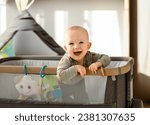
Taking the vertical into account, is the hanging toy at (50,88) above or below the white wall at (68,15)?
below

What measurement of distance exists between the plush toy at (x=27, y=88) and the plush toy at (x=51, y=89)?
0.10 feet

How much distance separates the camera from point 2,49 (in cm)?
220

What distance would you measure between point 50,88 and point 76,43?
0.25 m

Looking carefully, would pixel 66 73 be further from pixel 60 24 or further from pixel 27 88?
pixel 60 24

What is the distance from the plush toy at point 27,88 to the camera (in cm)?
155

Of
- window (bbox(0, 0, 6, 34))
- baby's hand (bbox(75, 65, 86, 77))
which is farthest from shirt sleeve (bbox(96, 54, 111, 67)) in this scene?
window (bbox(0, 0, 6, 34))

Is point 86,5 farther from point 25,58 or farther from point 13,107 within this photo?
point 13,107

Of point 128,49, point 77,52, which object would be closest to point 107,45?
point 128,49

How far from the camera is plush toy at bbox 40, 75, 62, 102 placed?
4.98 feet

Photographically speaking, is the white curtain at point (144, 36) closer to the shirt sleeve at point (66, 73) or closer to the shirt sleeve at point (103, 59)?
the shirt sleeve at point (103, 59)

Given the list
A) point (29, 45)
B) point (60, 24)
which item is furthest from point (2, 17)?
point (60, 24)

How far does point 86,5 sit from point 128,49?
1.58 feet

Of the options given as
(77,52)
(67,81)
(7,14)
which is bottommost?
(67,81)

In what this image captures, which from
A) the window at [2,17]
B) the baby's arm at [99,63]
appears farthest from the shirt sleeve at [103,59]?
the window at [2,17]
